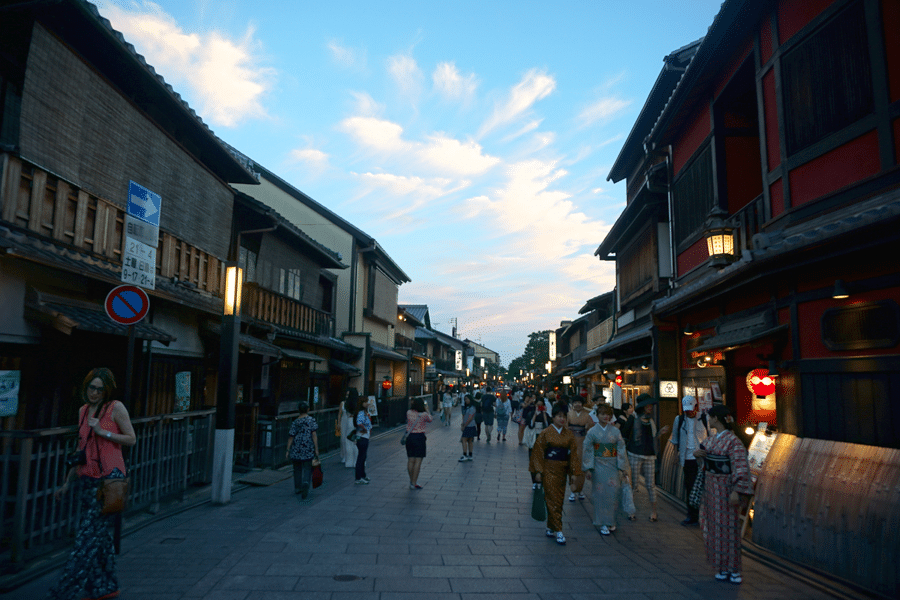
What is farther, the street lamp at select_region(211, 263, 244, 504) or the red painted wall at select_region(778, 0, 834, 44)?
the street lamp at select_region(211, 263, 244, 504)

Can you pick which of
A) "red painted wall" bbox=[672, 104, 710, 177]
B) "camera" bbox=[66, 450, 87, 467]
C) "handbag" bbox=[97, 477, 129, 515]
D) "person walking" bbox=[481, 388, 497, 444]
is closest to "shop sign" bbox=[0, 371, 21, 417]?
"camera" bbox=[66, 450, 87, 467]

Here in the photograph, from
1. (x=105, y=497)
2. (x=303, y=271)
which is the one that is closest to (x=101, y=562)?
(x=105, y=497)

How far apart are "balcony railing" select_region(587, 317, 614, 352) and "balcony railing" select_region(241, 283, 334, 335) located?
10.7 meters

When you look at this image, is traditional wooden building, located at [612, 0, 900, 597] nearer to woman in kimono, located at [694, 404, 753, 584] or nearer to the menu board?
the menu board

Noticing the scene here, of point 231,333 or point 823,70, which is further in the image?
point 231,333

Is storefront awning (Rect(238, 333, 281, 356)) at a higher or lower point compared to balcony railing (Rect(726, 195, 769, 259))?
lower

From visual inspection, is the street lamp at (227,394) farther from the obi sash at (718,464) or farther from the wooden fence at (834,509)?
the wooden fence at (834,509)

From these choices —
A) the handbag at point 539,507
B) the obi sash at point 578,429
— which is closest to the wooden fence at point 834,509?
the handbag at point 539,507

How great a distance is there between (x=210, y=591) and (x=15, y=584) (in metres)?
1.77

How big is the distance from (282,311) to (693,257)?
11459 mm

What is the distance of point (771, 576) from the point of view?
238 inches

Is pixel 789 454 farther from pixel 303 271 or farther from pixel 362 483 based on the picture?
pixel 303 271

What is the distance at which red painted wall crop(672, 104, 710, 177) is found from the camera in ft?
35.1

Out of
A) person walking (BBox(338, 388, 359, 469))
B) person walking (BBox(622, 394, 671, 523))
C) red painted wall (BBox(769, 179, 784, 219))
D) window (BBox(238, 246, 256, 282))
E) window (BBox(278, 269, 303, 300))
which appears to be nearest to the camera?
red painted wall (BBox(769, 179, 784, 219))
